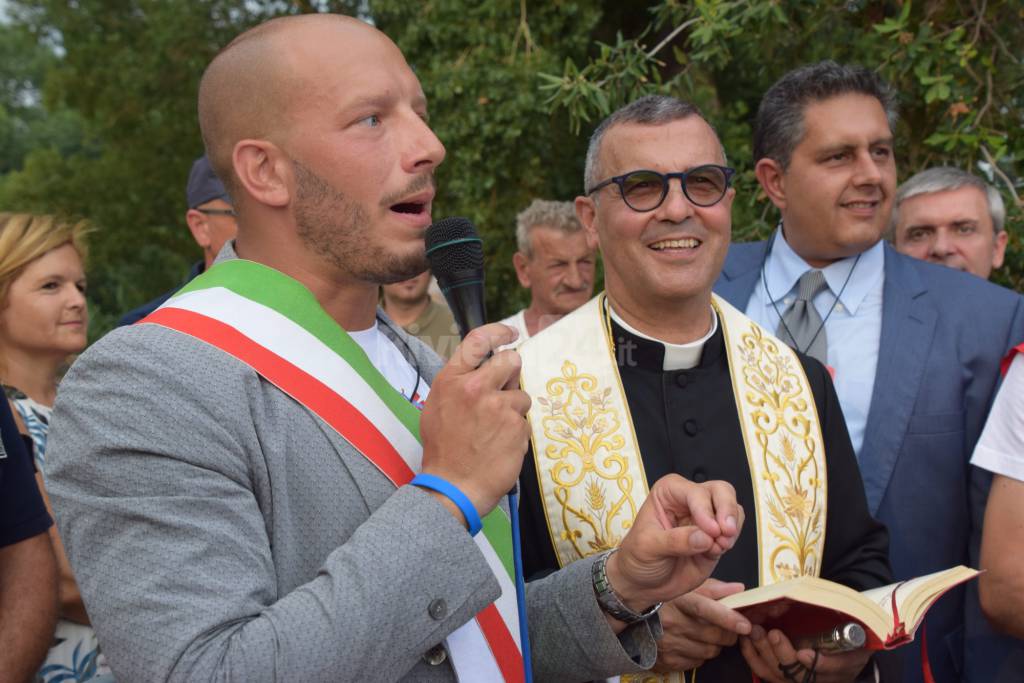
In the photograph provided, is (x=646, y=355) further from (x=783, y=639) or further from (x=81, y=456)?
(x=81, y=456)

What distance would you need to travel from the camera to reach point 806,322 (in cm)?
363

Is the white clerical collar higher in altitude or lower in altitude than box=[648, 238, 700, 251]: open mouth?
lower

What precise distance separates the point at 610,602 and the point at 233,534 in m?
0.91

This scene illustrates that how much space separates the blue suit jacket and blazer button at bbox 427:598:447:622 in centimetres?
204

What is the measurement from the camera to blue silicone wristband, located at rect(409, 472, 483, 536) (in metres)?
1.65

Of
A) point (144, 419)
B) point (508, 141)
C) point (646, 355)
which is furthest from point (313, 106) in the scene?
point (508, 141)

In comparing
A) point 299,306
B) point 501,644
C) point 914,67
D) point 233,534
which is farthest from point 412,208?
point 914,67

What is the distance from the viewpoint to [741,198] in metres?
6.14

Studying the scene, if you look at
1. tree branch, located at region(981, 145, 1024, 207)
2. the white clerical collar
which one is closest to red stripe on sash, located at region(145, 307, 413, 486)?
the white clerical collar

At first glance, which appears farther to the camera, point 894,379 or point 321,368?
point 894,379

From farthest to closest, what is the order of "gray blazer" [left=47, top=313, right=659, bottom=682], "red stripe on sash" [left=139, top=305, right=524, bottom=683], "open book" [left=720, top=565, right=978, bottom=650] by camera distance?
"open book" [left=720, top=565, right=978, bottom=650] < "red stripe on sash" [left=139, top=305, right=524, bottom=683] < "gray blazer" [left=47, top=313, right=659, bottom=682]

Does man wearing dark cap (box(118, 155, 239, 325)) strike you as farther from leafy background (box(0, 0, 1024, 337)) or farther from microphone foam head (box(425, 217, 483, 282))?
microphone foam head (box(425, 217, 483, 282))

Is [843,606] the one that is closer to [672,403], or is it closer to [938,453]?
[672,403]

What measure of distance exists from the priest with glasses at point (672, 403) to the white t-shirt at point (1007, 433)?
0.35 metres
